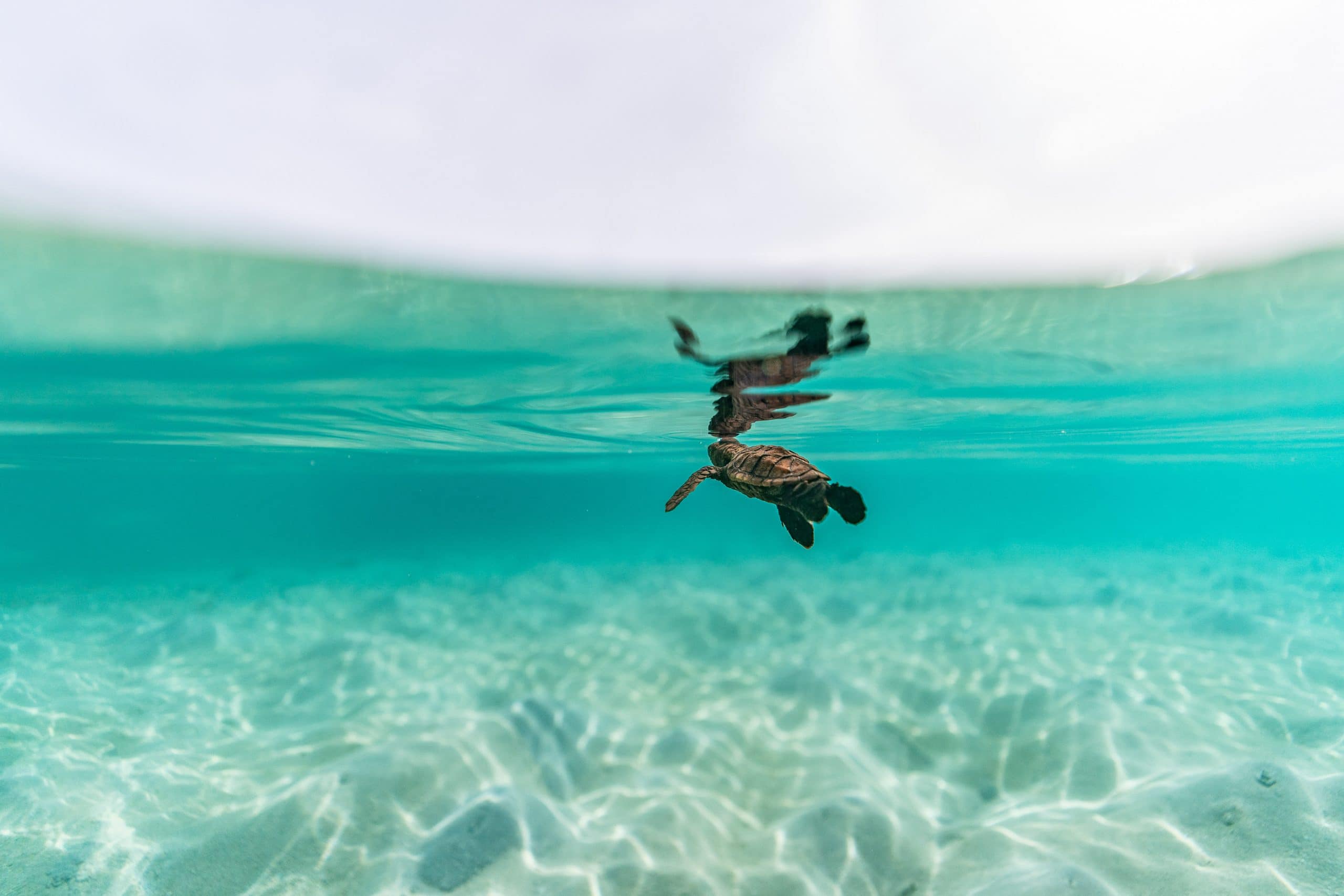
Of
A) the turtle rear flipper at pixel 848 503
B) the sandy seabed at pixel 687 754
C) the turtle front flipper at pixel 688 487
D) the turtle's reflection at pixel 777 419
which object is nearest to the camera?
the turtle rear flipper at pixel 848 503

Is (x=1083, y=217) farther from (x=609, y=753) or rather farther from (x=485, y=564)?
(x=485, y=564)

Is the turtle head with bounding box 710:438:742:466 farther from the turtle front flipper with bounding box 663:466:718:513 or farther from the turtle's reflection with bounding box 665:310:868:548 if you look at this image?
the turtle front flipper with bounding box 663:466:718:513

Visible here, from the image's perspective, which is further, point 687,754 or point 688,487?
point 687,754

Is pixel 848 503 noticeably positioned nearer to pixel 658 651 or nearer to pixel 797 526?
pixel 797 526

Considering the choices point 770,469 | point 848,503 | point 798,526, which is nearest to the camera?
point 848,503

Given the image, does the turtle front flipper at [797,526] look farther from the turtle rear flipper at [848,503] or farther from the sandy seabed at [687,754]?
the sandy seabed at [687,754]

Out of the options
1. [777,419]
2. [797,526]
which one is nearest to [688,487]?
[797,526]

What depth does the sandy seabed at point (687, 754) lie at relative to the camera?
5465 mm

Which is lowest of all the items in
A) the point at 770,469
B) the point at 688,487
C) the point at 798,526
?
the point at 798,526

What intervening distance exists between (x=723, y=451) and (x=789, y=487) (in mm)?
1944

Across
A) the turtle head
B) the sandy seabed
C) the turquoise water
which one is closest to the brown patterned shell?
the turtle head

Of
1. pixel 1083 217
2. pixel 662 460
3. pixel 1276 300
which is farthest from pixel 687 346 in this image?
pixel 662 460

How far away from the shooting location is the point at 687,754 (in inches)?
295

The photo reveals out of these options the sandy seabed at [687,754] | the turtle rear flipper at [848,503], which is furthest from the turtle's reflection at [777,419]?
the sandy seabed at [687,754]
